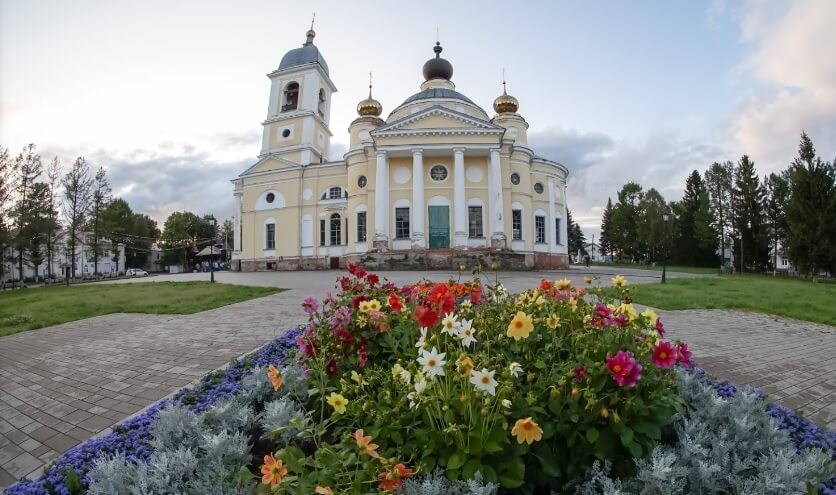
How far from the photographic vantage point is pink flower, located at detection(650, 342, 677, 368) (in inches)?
90.5

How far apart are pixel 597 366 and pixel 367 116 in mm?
34595

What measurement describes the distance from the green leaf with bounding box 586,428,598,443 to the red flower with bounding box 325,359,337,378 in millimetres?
1902

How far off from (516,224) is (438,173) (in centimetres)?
711

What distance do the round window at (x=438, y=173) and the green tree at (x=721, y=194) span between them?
1391 inches

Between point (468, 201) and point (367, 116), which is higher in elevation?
point (367, 116)

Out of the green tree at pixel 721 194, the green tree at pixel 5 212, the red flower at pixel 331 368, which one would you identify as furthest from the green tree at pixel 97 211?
the green tree at pixel 721 194

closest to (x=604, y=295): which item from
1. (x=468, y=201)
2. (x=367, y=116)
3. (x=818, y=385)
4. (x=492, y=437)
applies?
(x=492, y=437)

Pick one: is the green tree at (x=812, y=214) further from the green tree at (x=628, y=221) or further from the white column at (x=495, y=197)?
the green tree at (x=628, y=221)

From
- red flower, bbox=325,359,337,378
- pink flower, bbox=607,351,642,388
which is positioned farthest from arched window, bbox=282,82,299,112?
pink flower, bbox=607,351,642,388

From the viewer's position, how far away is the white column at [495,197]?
28.2 m

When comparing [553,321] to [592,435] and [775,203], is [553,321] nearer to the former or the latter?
[592,435]

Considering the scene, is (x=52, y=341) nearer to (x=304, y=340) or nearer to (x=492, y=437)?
(x=304, y=340)

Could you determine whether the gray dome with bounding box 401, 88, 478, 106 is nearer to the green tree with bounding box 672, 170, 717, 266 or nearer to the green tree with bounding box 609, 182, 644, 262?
the green tree with bounding box 672, 170, 717, 266

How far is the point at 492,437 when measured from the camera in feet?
7.02
